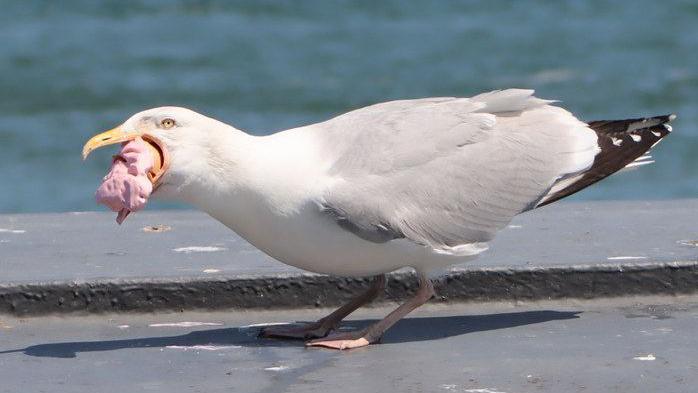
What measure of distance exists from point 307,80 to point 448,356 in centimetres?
1465

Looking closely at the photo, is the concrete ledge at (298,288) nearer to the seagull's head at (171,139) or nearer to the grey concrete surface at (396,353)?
the grey concrete surface at (396,353)

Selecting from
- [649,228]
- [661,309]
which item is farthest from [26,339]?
[649,228]

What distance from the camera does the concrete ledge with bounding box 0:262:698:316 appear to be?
168 inches

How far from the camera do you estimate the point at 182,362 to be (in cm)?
372

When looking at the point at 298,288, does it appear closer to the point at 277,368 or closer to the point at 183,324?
the point at 183,324

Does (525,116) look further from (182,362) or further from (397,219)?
(182,362)

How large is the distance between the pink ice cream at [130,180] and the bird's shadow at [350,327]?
14.8 inches

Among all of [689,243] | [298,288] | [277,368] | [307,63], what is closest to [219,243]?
[298,288]

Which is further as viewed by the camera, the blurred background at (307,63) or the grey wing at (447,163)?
the blurred background at (307,63)

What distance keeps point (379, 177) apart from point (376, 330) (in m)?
0.40

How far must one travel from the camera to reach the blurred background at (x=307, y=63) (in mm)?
15945

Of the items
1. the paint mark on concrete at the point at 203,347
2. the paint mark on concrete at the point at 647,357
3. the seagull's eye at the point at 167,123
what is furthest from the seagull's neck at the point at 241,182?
the paint mark on concrete at the point at 647,357

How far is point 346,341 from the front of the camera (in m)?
3.95

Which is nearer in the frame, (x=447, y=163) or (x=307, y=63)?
(x=447, y=163)
